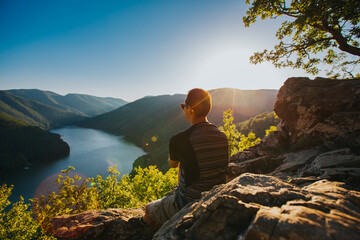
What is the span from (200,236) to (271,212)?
0.96 m

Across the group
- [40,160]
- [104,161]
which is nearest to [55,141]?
[40,160]

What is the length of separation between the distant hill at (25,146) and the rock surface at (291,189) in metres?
157

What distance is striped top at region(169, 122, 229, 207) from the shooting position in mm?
3305

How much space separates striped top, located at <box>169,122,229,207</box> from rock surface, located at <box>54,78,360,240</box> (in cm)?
41

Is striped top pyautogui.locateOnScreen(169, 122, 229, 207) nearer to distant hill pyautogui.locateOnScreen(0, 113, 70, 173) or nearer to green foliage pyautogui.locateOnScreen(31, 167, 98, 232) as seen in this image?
green foliage pyautogui.locateOnScreen(31, 167, 98, 232)

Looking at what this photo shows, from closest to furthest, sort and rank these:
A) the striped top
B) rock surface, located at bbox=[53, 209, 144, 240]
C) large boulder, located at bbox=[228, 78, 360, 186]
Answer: the striped top
large boulder, located at bbox=[228, 78, 360, 186]
rock surface, located at bbox=[53, 209, 144, 240]

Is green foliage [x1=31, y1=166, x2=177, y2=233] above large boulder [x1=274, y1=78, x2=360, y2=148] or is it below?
below

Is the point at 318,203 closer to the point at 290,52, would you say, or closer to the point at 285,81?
the point at 285,81

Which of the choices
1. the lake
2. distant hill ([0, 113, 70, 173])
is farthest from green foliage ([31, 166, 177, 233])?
distant hill ([0, 113, 70, 173])

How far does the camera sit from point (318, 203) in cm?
193

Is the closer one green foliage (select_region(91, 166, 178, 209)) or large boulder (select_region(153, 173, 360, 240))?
large boulder (select_region(153, 173, 360, 240))

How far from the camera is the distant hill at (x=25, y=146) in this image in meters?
118

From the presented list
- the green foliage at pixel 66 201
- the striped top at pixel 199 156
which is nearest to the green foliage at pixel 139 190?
the green foliage at pixel 66 201

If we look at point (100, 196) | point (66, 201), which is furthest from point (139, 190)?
point (66, 201)
